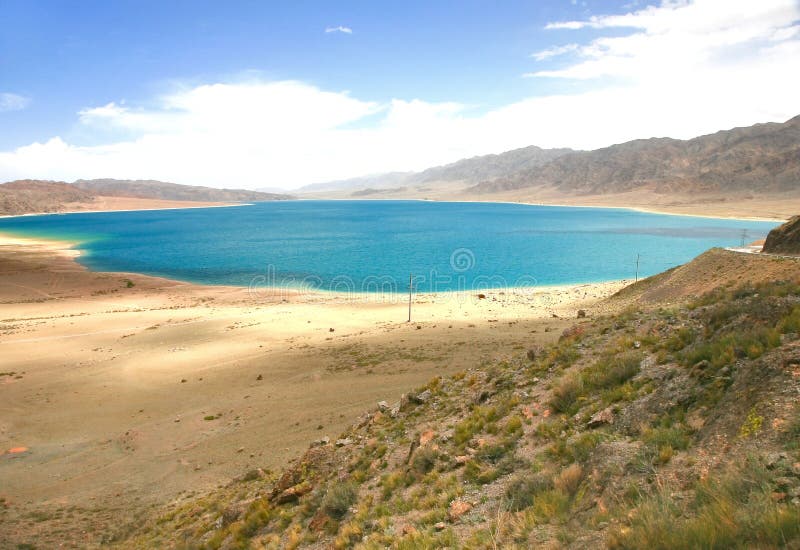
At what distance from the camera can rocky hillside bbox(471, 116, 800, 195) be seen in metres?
126

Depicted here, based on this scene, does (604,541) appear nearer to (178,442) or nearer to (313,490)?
(313,490)

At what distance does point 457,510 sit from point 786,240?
2182cm

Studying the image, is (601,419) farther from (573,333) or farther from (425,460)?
(573,333)

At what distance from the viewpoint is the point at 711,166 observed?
150m

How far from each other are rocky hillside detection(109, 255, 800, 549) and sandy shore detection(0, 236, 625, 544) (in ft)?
7.50

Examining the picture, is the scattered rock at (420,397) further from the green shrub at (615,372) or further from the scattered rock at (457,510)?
the scattered rock at (457,510)

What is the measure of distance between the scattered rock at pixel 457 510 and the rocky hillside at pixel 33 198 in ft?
633

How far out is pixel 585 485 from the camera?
4.93m

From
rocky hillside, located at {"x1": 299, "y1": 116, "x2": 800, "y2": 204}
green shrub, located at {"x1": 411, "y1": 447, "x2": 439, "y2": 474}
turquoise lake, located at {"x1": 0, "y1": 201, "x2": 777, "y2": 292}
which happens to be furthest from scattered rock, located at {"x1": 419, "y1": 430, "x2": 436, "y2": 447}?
rocky hillside, located at {"x1": 299, "y1": 116, "x2": 800, "y2": 204}

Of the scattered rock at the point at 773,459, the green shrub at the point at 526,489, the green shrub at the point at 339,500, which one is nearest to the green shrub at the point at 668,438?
the scattered rock at the point at 773,459

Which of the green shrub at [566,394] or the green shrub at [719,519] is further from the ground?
the green shrub at [719,519]

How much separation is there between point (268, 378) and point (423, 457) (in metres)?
10.6

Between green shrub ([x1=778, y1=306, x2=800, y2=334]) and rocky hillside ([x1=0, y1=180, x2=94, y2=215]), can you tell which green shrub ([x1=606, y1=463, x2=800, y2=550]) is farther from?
rocky hillside ([x1=0, y1=180, x2=94, y2=215])

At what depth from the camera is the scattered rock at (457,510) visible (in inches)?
213
